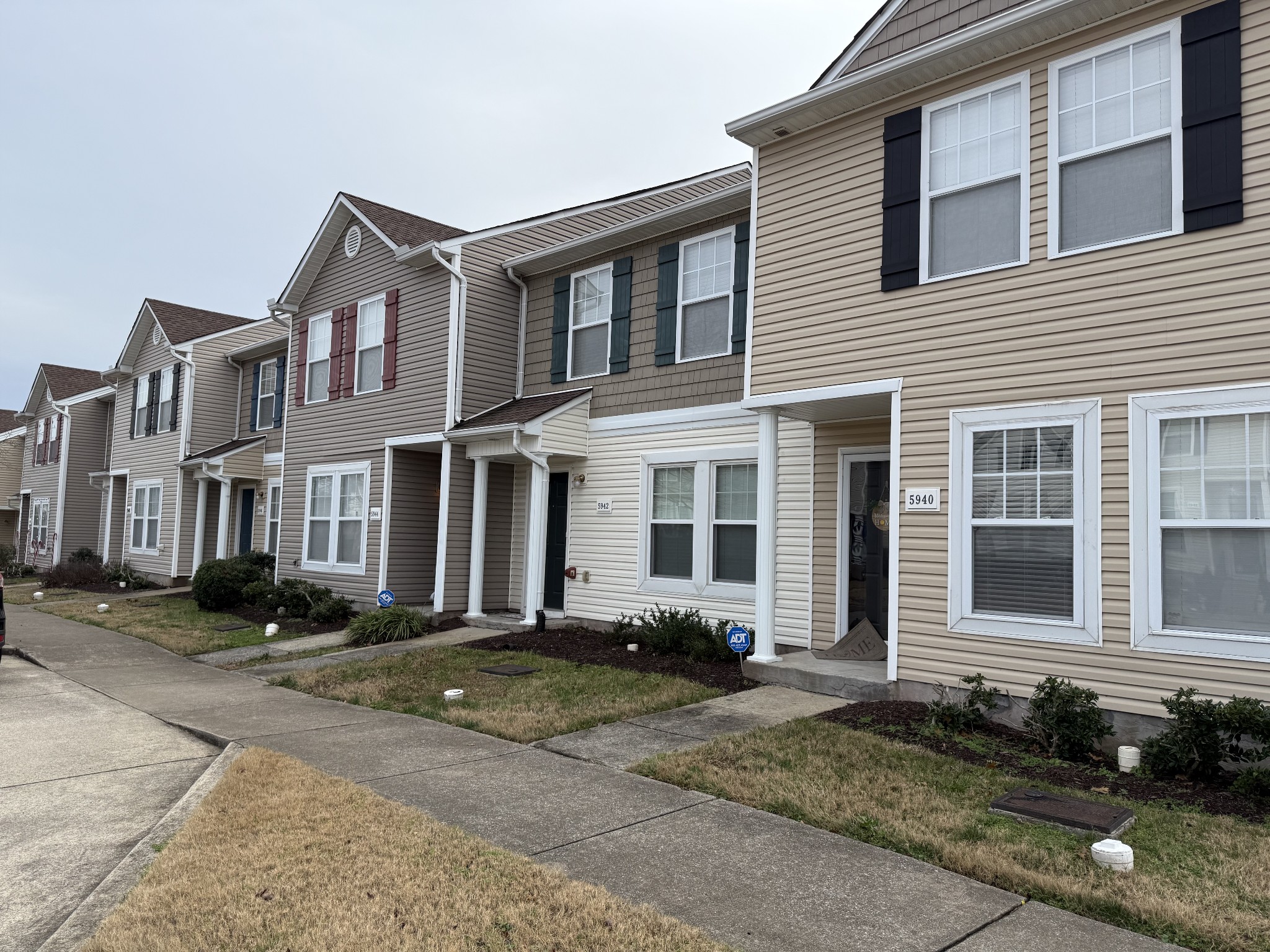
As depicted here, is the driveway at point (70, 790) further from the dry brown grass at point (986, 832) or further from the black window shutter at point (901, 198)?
the black window shutter at point (901, 198)

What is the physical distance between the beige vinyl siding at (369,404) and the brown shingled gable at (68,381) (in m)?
17.1

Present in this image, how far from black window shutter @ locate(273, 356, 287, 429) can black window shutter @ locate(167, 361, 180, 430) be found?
12.4 ft

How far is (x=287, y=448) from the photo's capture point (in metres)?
17.5

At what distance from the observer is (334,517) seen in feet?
52.3

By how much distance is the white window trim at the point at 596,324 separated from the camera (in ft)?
41.8

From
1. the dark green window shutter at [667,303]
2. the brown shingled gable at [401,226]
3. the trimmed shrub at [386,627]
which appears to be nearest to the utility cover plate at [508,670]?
the trimmed shrub at [386,627]

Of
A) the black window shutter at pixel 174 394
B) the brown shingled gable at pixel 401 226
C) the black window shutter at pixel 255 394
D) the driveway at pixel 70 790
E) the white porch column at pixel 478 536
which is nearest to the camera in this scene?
the driveway at pixel 70 790

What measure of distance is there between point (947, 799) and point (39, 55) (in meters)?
21.1

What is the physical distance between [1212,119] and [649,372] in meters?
7.09

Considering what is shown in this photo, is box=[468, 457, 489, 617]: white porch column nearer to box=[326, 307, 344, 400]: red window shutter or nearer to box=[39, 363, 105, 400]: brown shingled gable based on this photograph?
box=[326, 307, 344, 400]: red window shutter

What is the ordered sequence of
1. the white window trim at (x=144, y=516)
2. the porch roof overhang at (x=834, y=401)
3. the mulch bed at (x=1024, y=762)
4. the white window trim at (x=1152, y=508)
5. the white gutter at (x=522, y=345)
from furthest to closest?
1. the white window trim at (x=144, y=516)
2. the white gutter at (x=522, y=345)
3. the porch roof overhang at (x=834, y=401)
4. the white window trim at (x=1152, y=508)
5. the mulch bed at (x=1024, y=762)

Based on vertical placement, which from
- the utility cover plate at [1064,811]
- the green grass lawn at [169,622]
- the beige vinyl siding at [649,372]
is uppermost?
the beige vinyl siding at [649,372]

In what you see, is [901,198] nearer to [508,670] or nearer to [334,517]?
[508,670]

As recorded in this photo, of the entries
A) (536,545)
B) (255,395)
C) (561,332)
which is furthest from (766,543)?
(255,395)
